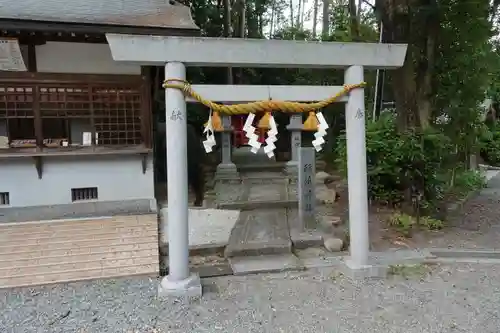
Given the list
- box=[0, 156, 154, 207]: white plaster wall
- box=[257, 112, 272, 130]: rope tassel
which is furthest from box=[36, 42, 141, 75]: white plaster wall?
box=[257, 112, 272, 130]: rope tassel

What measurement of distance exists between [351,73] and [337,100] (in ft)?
1.21

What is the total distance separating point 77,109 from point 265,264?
4.88m

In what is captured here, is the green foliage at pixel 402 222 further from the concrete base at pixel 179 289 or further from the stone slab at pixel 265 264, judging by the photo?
the concrete base at pixel 179 289

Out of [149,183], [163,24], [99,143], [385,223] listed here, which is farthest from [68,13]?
[385,223]

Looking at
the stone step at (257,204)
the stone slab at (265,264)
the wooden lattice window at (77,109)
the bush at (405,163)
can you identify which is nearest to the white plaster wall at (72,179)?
the wooden lattice window at (77,109)

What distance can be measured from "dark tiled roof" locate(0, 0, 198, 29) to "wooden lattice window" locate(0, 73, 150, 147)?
1.07 meters

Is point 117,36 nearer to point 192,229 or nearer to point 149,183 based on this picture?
point 192,229

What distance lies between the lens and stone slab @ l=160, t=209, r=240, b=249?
19.8 ft

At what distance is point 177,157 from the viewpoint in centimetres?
417

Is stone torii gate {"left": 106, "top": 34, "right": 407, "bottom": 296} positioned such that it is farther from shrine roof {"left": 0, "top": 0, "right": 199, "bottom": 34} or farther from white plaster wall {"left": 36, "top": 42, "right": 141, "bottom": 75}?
white plaster wall {"left": 36, "top": 42, "right": 141, "bottom": 75}

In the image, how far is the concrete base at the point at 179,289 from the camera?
166 inches

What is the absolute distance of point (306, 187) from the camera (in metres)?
6.61

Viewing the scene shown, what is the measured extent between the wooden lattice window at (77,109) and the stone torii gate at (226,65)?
149 inches

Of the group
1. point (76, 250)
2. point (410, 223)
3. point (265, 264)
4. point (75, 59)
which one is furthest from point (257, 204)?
point (75, 59)
